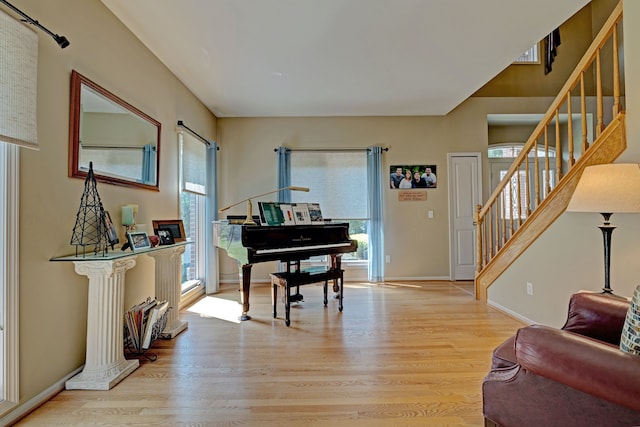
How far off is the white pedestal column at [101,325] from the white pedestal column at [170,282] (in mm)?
657

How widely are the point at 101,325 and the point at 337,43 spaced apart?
2960 millimetres

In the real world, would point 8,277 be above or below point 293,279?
above

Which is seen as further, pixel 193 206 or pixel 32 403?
pixel 193 206

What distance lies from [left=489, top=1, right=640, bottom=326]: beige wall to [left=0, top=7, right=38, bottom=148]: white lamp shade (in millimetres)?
3798

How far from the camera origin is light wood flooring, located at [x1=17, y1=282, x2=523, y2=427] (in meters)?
1.69

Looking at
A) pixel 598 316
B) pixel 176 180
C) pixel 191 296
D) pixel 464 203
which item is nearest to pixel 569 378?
pixel 598 316

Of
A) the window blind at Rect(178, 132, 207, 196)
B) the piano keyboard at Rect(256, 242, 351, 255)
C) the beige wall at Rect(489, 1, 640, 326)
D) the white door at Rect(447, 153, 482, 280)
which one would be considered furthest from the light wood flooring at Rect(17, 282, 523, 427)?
the white door at Rect(447, 153, 482, 280)

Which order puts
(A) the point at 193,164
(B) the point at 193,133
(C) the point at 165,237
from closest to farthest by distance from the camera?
(C) the point at 165,237
(B) the point at 193,133
(A) the point at 193,164

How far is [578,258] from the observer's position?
2562 mm

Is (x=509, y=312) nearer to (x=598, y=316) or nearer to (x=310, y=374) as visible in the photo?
(x=598, y=316)

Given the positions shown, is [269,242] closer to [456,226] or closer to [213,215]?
[213,215]

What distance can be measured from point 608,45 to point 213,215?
6.36m

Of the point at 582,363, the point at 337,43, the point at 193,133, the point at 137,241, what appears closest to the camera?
the point at 582,363

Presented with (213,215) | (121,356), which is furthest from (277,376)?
(213,215)
